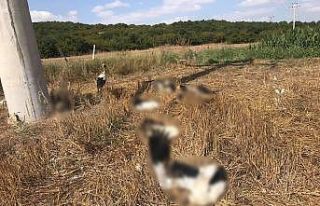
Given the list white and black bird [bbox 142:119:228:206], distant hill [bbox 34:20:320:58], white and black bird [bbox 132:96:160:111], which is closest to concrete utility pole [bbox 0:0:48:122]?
white and black bird [bbox 132:96:160:111]

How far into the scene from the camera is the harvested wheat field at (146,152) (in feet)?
9.84

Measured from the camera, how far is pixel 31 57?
4.51m

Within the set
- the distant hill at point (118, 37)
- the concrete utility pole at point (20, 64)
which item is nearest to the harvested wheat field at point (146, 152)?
the concrete utility pole at point (20, 64)

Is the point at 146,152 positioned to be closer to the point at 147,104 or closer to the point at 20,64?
the point at 20,64

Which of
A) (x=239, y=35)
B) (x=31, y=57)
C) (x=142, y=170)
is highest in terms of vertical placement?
(x=31, y=57)

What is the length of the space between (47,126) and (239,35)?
4333cm

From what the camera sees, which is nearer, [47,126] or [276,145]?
[276,145]

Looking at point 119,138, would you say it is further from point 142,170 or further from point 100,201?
point 100,201

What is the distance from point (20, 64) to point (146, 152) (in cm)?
185

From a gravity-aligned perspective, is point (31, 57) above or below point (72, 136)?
above

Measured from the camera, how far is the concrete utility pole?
4355 millimetres

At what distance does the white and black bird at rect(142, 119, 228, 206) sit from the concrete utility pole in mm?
3552

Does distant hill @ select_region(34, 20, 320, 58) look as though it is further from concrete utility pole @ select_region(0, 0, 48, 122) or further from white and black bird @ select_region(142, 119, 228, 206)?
white and black bird @ select_region(142, 119, 228, 206)

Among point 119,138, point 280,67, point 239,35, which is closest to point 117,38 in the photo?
point 239,35
